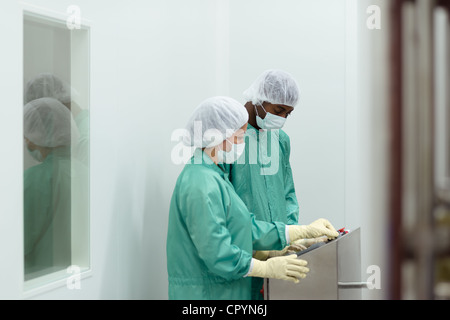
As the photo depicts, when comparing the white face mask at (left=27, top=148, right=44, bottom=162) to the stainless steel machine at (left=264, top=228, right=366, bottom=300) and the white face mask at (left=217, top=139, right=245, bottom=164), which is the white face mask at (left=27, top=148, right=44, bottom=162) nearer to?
the white face mask at (left=217, top=139, right=245, bottom=164)

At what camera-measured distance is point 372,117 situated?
1.65ft

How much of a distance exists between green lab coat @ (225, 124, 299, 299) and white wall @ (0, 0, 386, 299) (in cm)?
37

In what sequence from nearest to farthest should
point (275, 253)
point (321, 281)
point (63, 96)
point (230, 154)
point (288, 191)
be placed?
point (321, 281), point (63, 96), point (230, 154), point (275, 253), point (288, 191)

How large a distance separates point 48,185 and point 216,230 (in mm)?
531

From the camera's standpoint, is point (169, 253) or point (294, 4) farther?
point (294, 4)

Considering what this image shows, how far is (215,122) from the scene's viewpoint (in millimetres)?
1464

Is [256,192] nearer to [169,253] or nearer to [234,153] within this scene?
[234,153]

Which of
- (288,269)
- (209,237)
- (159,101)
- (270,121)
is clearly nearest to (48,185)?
(209,237)

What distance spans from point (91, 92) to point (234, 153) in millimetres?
511

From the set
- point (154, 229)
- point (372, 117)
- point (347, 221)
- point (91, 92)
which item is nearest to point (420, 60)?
point (372, 117)

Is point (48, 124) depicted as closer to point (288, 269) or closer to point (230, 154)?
point (230, 154)

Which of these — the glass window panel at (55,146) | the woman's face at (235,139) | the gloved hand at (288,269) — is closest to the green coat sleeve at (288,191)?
Answer: the woman's face at (235,139)

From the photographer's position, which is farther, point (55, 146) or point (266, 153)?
point (266, 153)

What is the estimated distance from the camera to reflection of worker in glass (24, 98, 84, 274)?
1.28 metres
